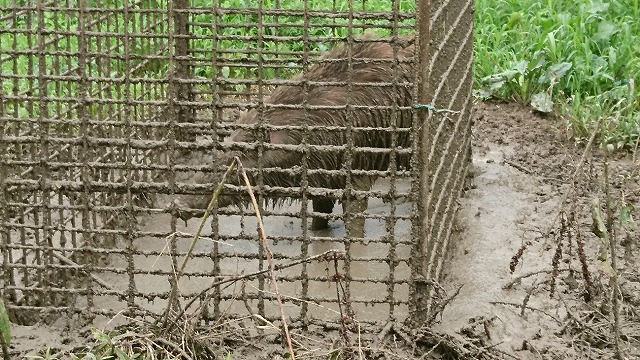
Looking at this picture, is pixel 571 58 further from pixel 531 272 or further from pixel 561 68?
pixel 531 272

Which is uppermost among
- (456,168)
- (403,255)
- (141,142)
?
(141,142)

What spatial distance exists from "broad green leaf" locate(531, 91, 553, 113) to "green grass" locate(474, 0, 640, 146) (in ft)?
0.15

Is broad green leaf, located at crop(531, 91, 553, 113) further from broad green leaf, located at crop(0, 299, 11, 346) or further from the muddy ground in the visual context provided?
broad green leaf, located at crop(0, 299, 11, 346)

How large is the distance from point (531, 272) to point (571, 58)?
11.4 ft

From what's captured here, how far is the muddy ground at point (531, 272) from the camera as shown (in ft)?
14.4

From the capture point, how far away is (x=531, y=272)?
496cm

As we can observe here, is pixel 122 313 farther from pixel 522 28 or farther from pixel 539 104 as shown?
pixel 522 28

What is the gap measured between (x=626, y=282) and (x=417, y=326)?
1.18 m

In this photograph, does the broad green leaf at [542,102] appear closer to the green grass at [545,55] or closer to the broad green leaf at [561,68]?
the green grass at [545,55]

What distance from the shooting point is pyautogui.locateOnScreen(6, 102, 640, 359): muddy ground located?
4.40 m

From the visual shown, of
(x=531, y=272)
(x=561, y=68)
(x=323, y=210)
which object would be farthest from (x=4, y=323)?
(x=561, y=68)

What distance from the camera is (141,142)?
Answer: 4316 mm

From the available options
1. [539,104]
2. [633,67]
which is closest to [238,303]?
[539,104]

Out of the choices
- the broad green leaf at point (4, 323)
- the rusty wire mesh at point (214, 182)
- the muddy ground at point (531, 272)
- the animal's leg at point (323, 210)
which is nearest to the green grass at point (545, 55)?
the muddy ground at point (531, 272)
